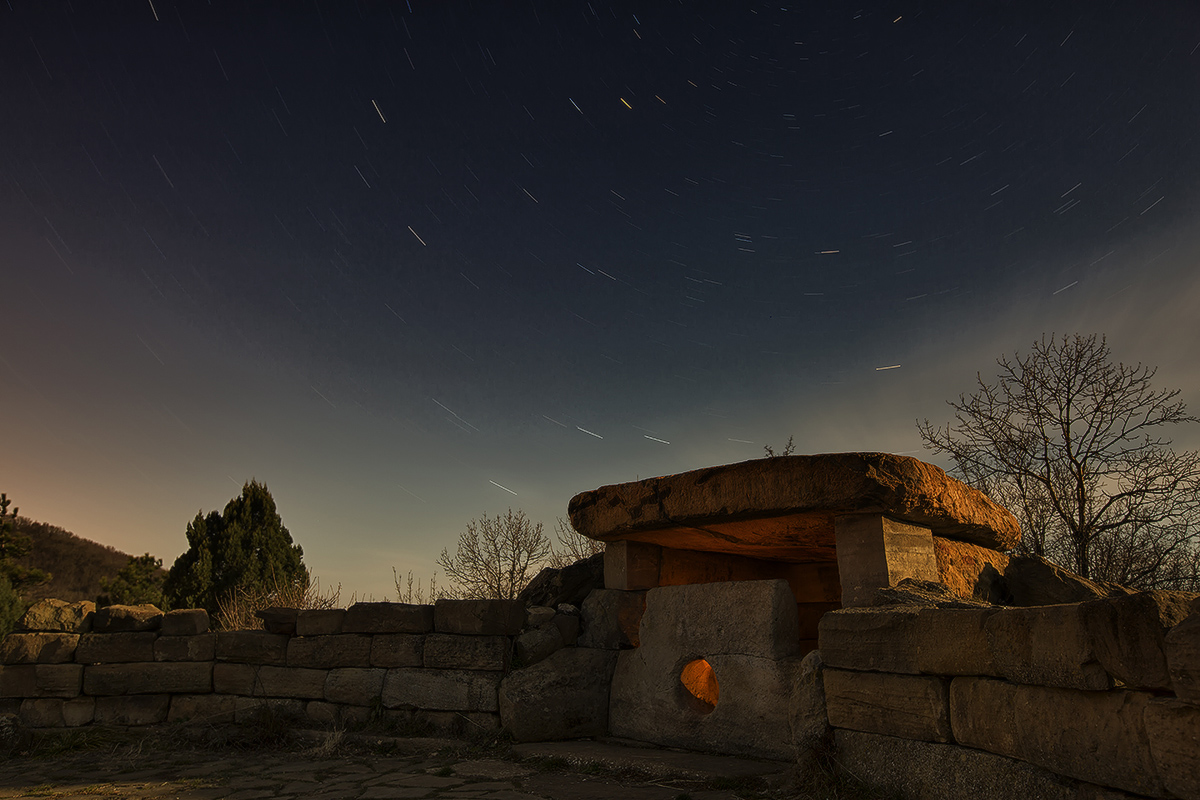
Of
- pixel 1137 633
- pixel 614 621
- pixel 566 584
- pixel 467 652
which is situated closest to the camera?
pixel 1137 633

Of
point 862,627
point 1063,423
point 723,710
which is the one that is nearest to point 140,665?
point 723,710

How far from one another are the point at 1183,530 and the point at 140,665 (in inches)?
472

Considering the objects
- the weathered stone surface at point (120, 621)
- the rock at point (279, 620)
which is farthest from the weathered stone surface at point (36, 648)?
the rock at point (279, 620)

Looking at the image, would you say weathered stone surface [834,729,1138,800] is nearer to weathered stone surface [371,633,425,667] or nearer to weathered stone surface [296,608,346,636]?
weathered stone surface [371,633,425,667]

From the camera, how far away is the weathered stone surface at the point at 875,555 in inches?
184

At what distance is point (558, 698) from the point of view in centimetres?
538

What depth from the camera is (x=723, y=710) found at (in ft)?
15.7

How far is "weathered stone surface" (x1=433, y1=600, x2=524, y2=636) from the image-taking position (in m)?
5.68

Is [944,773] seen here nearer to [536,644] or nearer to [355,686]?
[536,644]

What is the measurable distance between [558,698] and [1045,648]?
11.7ft

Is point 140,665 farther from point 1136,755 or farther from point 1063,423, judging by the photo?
point 1063,423

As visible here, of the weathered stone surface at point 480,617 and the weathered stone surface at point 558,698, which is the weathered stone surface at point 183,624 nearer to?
the weathered stone surface at point 480,617

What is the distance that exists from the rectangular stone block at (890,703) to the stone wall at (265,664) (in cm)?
270

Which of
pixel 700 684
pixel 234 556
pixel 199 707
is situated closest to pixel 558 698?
pixel 700 684
